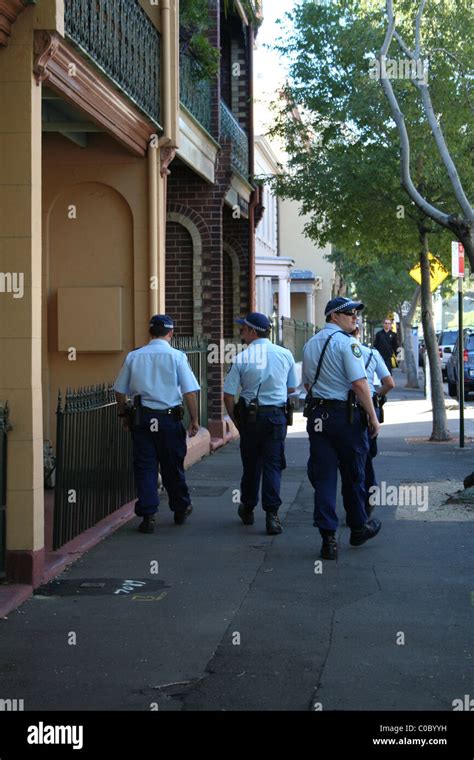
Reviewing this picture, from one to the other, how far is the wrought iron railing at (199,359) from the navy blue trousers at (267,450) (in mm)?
4897

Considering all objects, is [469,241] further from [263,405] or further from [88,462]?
[88,462]

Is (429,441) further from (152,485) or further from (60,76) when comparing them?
(60,76)

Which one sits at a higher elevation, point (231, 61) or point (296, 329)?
point (231, 61)

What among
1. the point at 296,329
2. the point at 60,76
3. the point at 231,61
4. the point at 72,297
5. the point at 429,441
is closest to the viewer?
the point at 60,76

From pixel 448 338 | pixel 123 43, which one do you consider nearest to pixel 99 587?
pixel 123 43

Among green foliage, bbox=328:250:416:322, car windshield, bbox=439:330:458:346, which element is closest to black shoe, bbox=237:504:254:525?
car windshield, bbox=439:330:458:346

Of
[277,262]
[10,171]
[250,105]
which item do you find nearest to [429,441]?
[250,105]

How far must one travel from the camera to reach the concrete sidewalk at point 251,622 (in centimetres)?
585

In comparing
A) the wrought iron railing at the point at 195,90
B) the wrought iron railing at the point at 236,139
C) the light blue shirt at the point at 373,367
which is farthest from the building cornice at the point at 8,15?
the wrought iron railing at the point at 236,139

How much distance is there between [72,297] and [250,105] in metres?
10.1

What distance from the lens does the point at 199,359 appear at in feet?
57.3

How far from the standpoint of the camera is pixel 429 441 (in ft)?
64.0

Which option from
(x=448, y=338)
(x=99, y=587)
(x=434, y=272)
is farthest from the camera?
(x=448, y=338)

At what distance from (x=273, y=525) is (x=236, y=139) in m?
12.1
